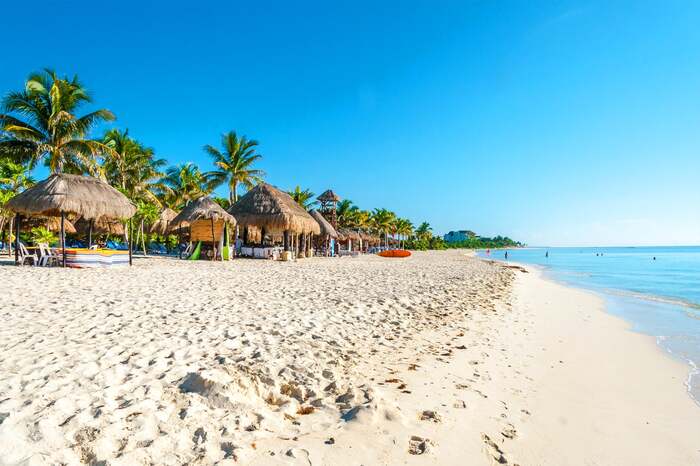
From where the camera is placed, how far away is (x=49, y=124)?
15.9 metres

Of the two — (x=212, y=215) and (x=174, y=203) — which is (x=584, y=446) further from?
(x=174, y=203)

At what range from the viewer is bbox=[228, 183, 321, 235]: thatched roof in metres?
→ 18.2

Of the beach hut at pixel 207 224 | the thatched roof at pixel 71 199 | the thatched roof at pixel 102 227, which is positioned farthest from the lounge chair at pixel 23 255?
the thatched roof at pixel 102 227

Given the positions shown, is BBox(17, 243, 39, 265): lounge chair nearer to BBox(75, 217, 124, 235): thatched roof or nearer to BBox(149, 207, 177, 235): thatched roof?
BBox(149, 207, 177, 235): thatched roof

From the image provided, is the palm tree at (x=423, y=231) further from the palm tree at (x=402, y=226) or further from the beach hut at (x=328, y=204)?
the beach hut at (x=328, y=204)

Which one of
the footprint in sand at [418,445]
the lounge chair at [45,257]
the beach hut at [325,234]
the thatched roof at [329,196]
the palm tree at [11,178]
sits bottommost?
the footprint in sand at [418,445]

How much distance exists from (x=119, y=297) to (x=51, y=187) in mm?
8127

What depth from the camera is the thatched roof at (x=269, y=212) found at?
59.6ft

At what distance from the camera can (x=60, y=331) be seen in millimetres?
4094

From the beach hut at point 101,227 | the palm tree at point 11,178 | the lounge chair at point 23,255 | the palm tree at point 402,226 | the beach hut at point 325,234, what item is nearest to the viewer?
the lounge chair at point 23,255

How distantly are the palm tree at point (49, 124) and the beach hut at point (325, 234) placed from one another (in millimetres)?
12389

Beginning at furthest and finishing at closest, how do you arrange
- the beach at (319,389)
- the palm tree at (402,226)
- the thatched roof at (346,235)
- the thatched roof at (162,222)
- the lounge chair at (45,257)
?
1. the palm tree at (402,226)
2. the thatched roof at (346,235)
3. the thatched roof at (162,222)
4. the lounge chair at (45,257)
5. the beach at (319,389)

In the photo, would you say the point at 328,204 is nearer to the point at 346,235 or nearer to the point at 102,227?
the point at 346,235

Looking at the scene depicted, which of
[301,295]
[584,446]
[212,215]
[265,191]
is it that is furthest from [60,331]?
[265,191]
